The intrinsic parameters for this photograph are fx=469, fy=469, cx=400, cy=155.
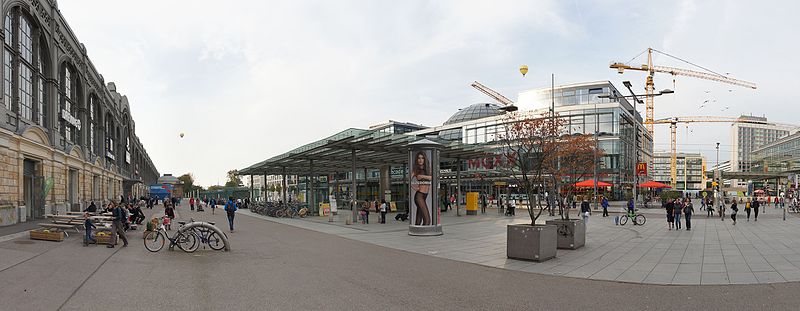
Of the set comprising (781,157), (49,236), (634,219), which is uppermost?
(781,157)

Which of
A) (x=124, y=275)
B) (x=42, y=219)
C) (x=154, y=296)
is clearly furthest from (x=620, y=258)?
(x=42, y=219)

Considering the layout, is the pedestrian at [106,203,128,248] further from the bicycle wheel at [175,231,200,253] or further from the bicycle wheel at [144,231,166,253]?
the bicycle wheel at [175,231,200,253]

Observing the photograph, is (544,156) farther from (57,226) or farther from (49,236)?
(57,226)

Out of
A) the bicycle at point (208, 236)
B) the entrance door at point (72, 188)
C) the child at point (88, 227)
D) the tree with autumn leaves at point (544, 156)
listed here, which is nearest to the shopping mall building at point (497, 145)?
the tree with autumn leaves at point (544, 156)

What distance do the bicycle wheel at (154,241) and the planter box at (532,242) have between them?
10017 millimetres

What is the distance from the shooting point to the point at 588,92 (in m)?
64.1

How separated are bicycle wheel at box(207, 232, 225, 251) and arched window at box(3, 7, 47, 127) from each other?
15591 mm

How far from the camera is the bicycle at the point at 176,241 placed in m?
13.4

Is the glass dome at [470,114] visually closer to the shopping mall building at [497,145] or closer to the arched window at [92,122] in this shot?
the shopping mall building at [497,145]

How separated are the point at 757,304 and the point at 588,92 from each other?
2420 inches

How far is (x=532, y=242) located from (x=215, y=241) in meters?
9.07

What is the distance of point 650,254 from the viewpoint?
1280cm

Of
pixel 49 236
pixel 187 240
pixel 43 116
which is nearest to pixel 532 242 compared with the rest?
pixel 187 240

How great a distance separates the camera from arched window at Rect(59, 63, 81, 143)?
32125 millimetres
